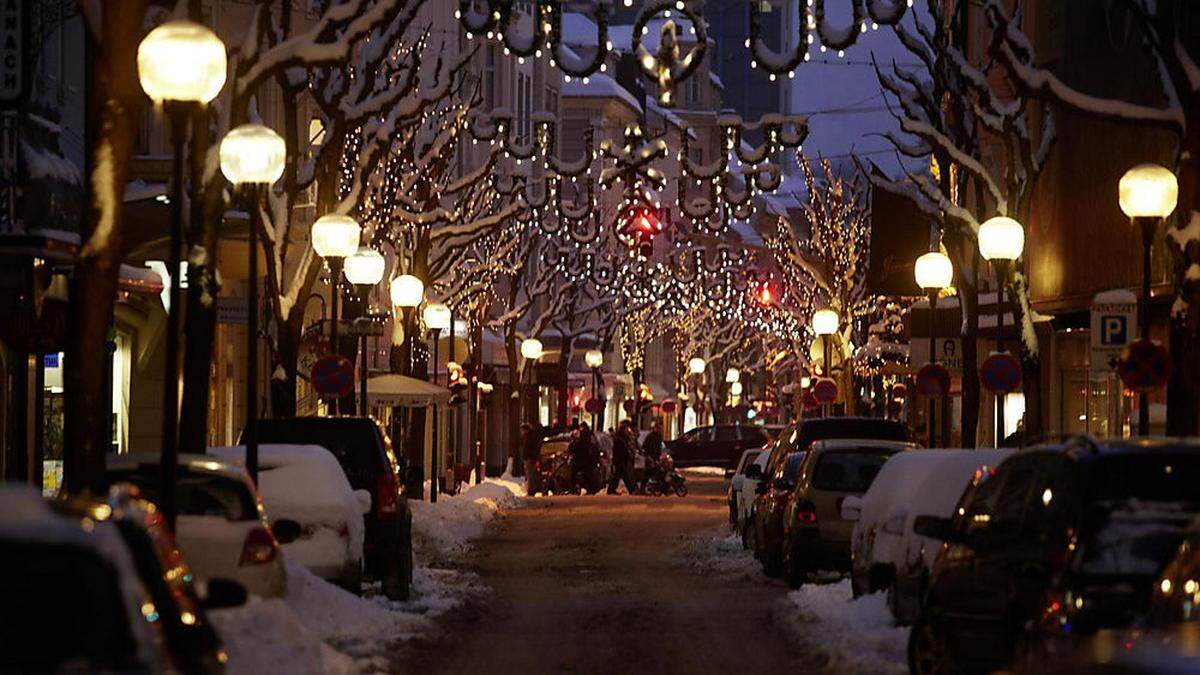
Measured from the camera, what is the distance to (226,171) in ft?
76.0

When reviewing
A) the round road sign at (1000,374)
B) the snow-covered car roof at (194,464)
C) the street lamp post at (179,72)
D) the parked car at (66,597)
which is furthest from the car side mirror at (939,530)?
the round road sign at (1000,374)

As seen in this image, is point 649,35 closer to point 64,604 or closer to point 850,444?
point 850,444

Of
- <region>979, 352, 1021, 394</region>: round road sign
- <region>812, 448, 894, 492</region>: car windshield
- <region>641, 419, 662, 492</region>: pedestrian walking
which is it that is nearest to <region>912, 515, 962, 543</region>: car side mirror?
<region>812, 448, 894, 492</region>: car windshield

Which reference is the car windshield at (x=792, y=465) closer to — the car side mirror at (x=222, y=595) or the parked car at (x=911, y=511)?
the parked car at (x=911, y=511)

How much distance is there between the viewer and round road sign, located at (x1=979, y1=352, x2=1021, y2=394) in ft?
102

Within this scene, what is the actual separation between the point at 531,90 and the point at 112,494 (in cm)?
8388

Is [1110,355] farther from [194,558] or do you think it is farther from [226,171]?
[194,558]

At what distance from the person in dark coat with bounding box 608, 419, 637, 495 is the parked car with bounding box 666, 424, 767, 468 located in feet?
62.9

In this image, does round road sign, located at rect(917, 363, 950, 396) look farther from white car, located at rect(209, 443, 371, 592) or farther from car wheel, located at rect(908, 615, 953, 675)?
car wheel, located at rect(908, 615, 953, 675)

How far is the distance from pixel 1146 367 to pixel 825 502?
3.82 meters

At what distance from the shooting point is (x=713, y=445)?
259ft

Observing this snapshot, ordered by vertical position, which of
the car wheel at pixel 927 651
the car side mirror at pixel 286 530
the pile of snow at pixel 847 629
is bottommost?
the pile of snow at pixel 847 629

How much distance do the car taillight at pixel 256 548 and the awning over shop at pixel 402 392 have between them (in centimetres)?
2346

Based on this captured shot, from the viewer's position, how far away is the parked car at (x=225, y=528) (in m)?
15.1
